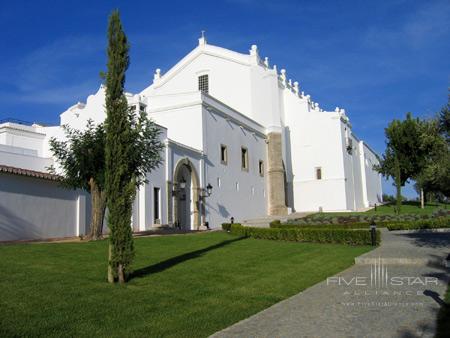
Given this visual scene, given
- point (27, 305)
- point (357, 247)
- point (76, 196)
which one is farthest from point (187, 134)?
point (27, 305)

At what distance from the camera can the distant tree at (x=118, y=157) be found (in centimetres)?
936

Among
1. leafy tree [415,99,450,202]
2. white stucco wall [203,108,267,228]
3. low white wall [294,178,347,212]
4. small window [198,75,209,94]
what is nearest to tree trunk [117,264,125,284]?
leafy tree [415,99,450,202]

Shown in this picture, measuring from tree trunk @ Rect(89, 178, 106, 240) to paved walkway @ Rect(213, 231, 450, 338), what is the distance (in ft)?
32.4

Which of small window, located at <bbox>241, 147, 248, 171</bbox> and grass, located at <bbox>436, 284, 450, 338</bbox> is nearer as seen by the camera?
grass, located at <bbox>436, 284, 450, 338</bbox>

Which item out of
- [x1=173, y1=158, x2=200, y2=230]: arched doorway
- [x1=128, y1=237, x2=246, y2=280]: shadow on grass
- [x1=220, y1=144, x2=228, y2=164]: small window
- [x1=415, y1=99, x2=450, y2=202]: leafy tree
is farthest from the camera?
[x1=220, y1=144, x2=228, y2=164]: small window

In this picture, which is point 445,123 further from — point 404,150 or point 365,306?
point 404,150

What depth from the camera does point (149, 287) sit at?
29.0 feet

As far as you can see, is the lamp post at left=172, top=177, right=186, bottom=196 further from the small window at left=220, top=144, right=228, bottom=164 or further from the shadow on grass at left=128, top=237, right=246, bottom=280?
the shadow on grass at left=128, top=237, right=246, bottom=280

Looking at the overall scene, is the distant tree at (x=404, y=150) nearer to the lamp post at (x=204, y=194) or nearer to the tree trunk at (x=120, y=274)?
the lamp post at (x=204, y=194)

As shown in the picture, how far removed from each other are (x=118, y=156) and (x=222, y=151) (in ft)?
73.7

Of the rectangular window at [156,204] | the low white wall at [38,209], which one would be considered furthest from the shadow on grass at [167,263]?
the rectangular window at [156,204]

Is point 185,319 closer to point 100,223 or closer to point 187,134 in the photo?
point 100,223

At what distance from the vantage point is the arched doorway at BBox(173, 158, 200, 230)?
27.1 meters

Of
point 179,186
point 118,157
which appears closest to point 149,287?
point 118,157
